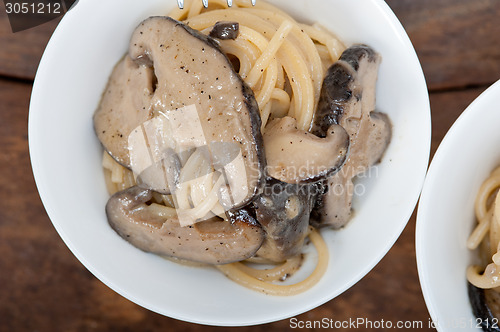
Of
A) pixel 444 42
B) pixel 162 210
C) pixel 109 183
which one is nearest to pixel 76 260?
pixel 109 183

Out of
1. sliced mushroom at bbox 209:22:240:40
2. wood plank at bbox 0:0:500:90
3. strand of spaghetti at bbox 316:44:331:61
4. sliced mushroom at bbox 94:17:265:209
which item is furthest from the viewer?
wood plank at bbox 0:0:500:90

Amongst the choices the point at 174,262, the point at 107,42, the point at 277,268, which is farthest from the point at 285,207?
the point at 107,42

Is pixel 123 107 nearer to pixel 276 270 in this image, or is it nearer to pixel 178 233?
pixel 178 233

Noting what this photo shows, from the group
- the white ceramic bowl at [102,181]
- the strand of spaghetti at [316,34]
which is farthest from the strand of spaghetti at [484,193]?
the strand of spaghetti at [316,34]

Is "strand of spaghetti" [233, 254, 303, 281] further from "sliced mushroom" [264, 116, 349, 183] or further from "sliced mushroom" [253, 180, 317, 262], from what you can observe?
"sliced mushroom" [264, 116, 349, 183]

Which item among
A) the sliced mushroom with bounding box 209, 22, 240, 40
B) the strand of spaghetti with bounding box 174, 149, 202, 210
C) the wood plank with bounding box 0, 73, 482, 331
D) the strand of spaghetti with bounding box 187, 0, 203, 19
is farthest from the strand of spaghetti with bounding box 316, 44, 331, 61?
the wood plank with bounding box 0, 73, 482, 331

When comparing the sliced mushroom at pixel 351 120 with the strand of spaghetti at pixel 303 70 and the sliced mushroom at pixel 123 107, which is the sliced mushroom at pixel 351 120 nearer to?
the strand of spaghetti at pixel 303 70

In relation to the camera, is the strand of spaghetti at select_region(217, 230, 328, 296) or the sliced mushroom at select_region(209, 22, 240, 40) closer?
the sliced mushroom at select_region(209, 22, 240, 40)
